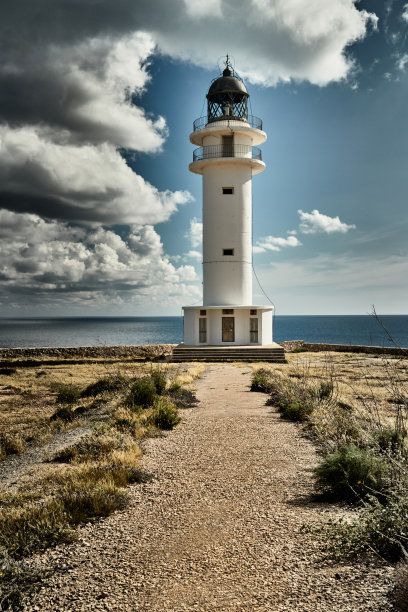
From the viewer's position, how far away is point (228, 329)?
29.5 meters

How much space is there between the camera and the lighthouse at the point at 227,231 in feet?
96.5

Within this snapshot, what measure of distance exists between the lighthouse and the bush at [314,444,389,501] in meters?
22.8

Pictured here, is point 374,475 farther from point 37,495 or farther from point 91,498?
point 37,495

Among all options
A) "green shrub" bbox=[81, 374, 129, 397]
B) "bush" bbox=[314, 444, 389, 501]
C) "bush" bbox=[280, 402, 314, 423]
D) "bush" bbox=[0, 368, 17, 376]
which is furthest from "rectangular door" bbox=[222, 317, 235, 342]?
"bush" bbox=[314, 444, 389, 501]

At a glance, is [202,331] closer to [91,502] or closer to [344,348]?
[344,348]

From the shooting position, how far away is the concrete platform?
26.9 metres

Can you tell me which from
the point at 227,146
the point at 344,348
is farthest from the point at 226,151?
the point at 344,348

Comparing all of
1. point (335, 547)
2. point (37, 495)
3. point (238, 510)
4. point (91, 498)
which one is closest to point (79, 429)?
point (37, 495)

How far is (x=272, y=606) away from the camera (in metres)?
3.59

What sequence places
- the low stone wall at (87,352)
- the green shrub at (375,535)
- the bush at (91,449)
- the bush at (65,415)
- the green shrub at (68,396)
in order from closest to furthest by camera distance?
the green shrub at (375,535)
the bush at (91,449)
the bush at (65,415)
the green shrub at (68,396)
the low stone wall at (87,352)

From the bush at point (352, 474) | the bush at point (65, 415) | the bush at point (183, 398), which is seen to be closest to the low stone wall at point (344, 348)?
the bush at point (183, 398)

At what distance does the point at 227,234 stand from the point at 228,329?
19.2ft

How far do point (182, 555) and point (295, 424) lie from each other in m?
6.14

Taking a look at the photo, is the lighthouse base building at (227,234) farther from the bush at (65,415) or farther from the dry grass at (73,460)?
the bush at (65,415)
